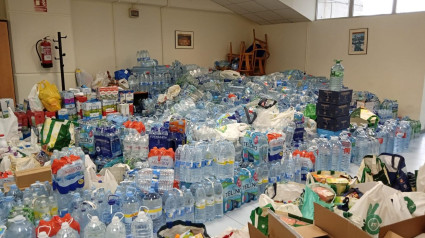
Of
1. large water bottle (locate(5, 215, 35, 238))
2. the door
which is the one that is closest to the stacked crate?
A: large water bottle (locate(5, 215, 35, 238))

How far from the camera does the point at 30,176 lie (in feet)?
9.20

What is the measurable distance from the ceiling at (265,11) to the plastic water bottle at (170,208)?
21.6 feet

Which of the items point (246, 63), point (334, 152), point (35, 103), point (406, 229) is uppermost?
point (246, 63)

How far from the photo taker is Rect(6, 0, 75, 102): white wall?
6.02 m

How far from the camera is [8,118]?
4648 millimetres

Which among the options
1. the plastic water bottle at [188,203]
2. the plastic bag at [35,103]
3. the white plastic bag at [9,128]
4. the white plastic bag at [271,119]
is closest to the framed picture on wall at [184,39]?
the plastic bag at [35,103]

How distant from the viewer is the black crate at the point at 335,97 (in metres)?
4.84

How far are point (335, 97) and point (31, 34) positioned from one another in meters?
5.56

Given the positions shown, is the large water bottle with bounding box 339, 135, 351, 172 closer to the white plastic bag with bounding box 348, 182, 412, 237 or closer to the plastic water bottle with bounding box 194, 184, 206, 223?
the plastic water bottle with bounding box 194, 184, 206, 223

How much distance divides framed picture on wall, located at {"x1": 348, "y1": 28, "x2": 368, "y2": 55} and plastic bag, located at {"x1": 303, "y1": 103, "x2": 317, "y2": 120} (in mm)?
2991

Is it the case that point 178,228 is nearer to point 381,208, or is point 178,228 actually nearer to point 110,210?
point 110,210

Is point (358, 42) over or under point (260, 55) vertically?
over

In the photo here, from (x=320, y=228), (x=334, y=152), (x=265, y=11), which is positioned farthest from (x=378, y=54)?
(x=320, y=228)

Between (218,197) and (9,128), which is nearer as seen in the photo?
(218,197)
